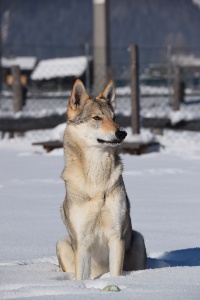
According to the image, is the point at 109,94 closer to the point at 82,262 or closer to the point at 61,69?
the point at 82,262

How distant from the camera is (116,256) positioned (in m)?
4.73

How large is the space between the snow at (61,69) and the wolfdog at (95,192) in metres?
54.6

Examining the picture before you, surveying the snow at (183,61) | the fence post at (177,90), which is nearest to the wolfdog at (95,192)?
the fence post at (177,90)

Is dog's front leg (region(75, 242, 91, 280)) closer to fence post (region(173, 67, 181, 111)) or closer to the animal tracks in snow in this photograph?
Result: the animal tracks in snow

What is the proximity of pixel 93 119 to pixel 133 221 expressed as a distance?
2507 millimetres

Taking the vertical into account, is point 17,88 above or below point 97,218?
below

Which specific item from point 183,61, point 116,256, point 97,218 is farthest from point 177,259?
point 183,61

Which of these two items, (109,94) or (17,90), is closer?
(109,94)

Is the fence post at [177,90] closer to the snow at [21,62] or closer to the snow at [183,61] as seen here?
the snow at [183,61]

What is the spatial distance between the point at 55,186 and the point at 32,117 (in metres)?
5.49

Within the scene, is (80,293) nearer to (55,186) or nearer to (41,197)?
(41,197)

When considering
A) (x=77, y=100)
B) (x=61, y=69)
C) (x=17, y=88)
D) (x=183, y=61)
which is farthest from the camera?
(x=183, y=61)

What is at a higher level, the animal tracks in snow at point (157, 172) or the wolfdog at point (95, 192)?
the wolfdog at point (95, 192)

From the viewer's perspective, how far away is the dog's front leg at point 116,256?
4711 millimetres
